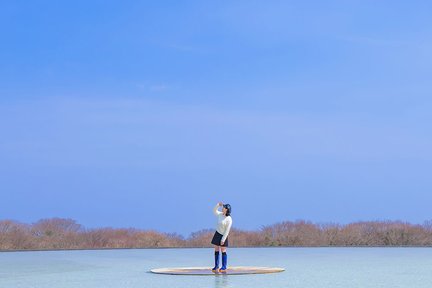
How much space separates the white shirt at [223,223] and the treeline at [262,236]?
1249cm

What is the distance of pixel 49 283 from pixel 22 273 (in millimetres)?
2400

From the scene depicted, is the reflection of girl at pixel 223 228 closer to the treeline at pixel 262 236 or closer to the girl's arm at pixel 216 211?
the girl's arm at pixel 216 211

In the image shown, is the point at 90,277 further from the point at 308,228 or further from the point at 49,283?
the point at 308,228

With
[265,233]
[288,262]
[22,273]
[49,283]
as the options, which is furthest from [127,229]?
[49,283]

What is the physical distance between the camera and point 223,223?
13828mm

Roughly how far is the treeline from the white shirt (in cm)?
1249

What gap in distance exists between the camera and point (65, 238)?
26797 millimetres

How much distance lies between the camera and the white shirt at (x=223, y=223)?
45.3 feet

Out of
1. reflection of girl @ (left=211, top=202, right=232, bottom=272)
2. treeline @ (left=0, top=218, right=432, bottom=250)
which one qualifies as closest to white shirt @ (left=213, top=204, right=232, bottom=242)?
reflection of girl @ (left=211, top=202, right=232, bottom=272)

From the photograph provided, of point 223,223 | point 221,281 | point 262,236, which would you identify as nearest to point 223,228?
point 223,223

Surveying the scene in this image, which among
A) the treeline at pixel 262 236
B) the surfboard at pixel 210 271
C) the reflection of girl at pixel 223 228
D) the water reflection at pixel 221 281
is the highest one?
the treeline at pixel 262 236

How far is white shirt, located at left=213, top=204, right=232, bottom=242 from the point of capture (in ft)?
45.3

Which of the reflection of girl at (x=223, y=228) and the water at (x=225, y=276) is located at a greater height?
the reflection of girl at (x=223, y=228)

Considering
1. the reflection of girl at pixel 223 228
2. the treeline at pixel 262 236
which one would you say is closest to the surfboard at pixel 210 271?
the reflection of girl at pixel 223 228
